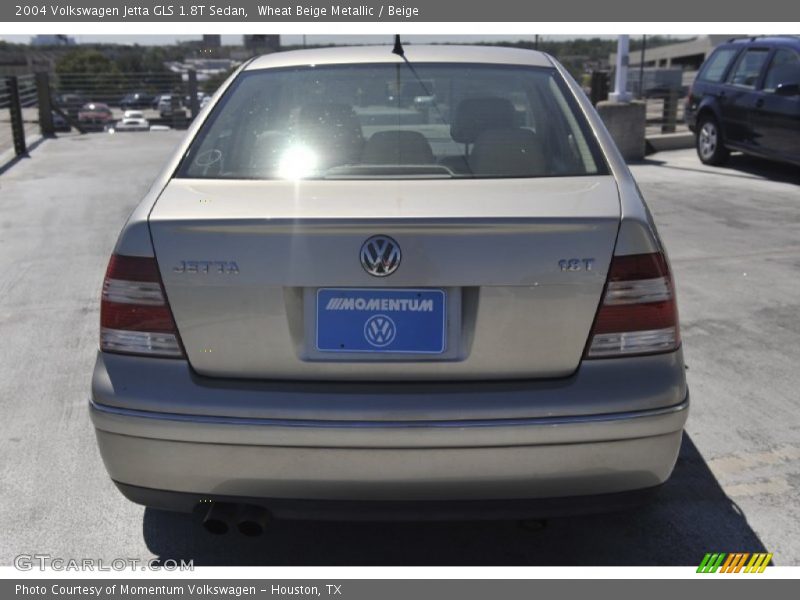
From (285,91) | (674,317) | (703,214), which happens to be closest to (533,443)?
(674,317)

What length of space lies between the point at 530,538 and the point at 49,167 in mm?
11304

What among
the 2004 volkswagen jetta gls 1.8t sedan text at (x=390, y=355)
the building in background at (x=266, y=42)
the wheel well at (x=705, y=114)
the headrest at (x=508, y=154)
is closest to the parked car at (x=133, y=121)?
the building in background at (x=266, y=42)

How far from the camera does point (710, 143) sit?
12398mm

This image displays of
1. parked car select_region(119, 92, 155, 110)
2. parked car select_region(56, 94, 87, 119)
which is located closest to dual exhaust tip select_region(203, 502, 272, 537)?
parked car select_region(56, 94, 87, 119)

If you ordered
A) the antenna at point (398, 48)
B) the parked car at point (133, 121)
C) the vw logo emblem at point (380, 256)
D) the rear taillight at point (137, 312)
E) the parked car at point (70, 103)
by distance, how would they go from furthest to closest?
the parked car at point (133, 121) < the parked car at point (70, 103) < the antenna at point (398, 48) < the rear taillight at point (137, 312) < the vw logo emblem at point (380, 256)

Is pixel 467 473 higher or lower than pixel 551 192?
lower

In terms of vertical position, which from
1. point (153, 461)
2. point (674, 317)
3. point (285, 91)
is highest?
point (285, 91)

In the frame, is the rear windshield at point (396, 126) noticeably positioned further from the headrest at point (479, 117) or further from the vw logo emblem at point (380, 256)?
the vw logo emblem at point (380, 256)

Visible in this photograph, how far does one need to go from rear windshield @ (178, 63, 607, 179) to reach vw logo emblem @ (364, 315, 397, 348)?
650 millimetres

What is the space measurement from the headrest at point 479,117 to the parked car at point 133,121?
30.8 meters

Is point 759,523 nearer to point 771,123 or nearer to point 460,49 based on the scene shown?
point 460,49

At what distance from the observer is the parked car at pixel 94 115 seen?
23977 mm
